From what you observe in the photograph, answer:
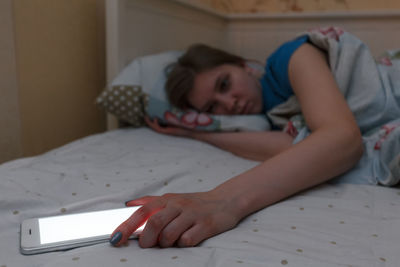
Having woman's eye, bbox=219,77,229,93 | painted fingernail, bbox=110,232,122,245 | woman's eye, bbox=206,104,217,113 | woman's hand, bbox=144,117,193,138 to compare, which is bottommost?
woman's hand, bbox=144,117,193,138

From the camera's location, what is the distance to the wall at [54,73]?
104cm

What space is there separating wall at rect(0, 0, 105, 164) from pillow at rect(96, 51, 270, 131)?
0.17m

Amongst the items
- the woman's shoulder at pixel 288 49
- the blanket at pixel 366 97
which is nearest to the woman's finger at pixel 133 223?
the blanket at pixel 366 97

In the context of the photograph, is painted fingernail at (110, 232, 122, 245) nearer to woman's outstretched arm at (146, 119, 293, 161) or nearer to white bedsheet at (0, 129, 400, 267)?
white bedsheet at (0, 129, 400, 267)

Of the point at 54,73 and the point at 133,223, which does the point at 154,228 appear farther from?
the point at 54,73

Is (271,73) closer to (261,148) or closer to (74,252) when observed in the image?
(261,148)

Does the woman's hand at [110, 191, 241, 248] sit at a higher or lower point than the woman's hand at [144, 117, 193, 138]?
higher

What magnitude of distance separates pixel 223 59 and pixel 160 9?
397mm

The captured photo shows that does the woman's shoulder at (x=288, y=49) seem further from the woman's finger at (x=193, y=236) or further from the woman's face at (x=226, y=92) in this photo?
the woman's finger at (x=193, y=236)

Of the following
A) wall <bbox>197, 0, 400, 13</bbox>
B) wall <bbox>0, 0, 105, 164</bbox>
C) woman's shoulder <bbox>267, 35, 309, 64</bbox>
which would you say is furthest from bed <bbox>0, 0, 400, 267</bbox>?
wall <bbox>197, 0, 400, 13</bbox>

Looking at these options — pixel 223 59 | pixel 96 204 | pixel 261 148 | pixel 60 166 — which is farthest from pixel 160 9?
pixel 96 204

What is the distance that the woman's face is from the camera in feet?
3.71

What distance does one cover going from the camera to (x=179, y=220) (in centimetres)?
48

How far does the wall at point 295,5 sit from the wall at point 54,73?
0.75m
